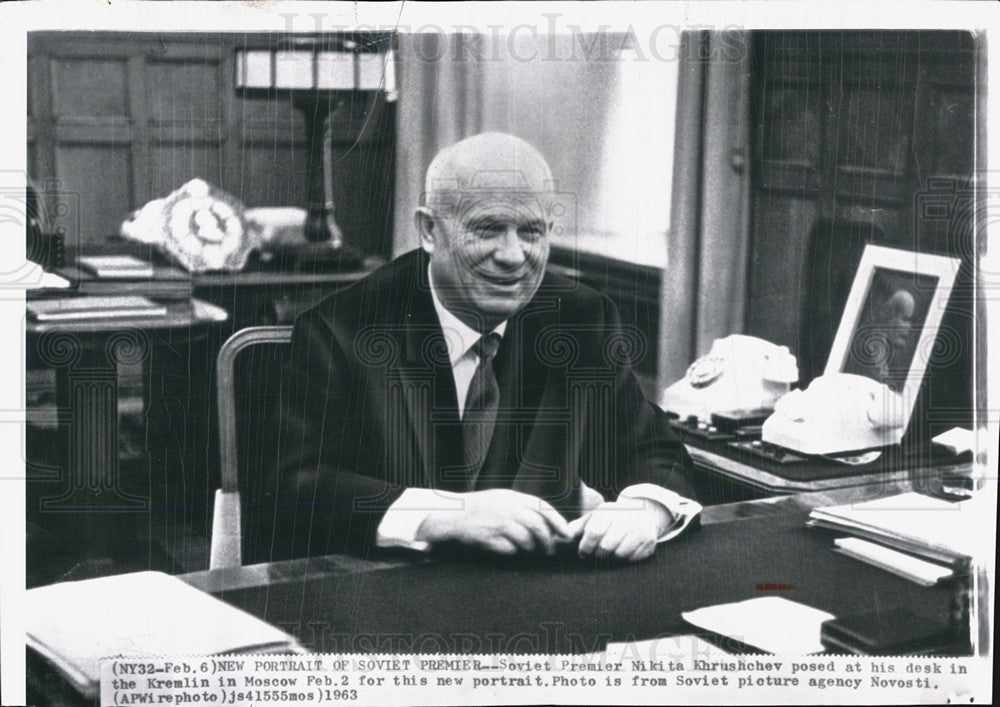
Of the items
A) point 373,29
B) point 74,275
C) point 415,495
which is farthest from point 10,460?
point 373,29

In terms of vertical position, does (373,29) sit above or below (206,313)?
above

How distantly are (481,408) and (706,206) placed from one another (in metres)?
0.40

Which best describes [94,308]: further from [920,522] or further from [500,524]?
[920,522]

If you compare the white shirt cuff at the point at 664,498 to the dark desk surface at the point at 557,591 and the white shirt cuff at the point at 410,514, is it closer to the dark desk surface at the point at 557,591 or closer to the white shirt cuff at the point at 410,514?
the dark desk surface at the point at 557,591

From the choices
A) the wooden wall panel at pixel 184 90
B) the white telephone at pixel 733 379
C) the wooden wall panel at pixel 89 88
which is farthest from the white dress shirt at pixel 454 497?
the wooden wall panel at pixel 89 88

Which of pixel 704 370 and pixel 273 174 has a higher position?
pixel 273 174

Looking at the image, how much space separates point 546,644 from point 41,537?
69 cm

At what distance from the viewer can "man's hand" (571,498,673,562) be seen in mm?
1622

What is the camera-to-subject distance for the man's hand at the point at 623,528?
5.32 ft

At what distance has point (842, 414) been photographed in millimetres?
1657

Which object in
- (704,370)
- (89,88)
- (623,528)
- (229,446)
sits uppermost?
(89,88)

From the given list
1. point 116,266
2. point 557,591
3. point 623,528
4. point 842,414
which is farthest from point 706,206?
point 116,266

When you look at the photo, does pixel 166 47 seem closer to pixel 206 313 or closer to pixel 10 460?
pixel 206 313

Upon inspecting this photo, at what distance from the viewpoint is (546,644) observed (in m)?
1.63
